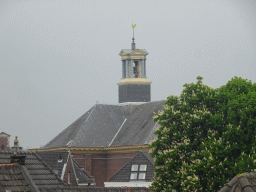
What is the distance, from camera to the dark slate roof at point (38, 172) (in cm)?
2889

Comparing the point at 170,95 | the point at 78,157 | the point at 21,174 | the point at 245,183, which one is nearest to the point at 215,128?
the point at 170,95

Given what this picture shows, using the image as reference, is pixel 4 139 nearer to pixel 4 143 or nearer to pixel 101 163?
pixel 4 143

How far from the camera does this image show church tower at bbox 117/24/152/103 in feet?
311

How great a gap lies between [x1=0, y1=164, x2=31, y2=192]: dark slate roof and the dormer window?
110 feet

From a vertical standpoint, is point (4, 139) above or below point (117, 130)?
above

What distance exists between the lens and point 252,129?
→ 1438 inches

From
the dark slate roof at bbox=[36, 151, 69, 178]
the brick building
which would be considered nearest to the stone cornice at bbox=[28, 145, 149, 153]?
the dark slate roof at bbox=[36, 151, 69, 178]

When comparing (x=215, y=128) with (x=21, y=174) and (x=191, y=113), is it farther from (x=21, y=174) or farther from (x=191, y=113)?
(x=21, y=174)

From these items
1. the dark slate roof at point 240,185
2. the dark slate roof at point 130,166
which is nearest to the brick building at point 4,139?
the dark slate roof at point 130,166

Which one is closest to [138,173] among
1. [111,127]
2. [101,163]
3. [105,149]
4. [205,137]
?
[205,137]

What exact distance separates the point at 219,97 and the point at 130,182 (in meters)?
24.1

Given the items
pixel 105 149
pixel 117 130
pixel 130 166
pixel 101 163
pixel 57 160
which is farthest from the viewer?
pixel 117 130

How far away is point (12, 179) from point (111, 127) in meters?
62.6

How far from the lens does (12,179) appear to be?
27266 mm
